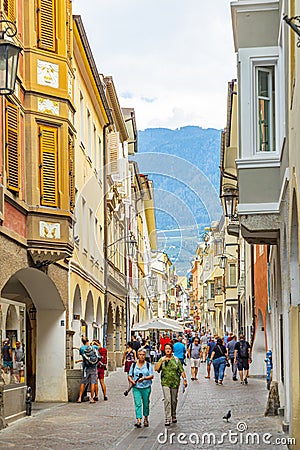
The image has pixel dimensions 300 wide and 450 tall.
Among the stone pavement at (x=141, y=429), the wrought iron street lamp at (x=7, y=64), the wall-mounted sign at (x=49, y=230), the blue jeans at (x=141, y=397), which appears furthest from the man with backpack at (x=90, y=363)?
the wrought iron street lamp at (x=7, y=64)

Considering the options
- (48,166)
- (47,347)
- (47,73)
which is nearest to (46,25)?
(47,73)

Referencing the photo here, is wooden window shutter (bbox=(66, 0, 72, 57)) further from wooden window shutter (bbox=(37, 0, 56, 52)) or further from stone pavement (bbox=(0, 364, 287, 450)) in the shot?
stone pavement (bbox=(0, 364, 287, 450))

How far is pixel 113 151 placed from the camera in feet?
144

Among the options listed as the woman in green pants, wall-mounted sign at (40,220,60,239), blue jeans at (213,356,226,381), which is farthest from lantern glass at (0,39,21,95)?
blue jeans at (213,356,226,381)

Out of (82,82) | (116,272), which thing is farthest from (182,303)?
(82,82)

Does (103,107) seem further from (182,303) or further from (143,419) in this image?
(182,303)

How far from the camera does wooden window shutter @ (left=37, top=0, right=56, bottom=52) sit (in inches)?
885

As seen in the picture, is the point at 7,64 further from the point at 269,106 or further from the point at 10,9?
the point at 10,9

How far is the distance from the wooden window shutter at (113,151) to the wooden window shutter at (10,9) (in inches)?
894

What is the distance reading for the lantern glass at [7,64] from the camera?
11.2m

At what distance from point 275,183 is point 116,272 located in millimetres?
30657

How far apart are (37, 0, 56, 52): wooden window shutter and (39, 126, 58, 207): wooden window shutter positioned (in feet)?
6.68

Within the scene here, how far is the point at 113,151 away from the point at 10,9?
24025 mm

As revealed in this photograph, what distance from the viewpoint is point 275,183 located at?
55.7 ft
